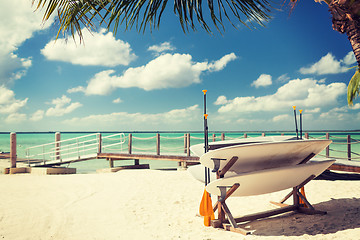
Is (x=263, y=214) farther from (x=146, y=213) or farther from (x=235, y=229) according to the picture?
(x=146, y=213)

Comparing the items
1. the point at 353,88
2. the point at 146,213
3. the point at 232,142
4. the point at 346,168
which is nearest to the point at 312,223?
the point at 232,142

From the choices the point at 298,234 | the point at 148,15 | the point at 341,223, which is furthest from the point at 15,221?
the point at 341,223

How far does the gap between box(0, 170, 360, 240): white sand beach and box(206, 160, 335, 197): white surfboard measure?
0.54 metres

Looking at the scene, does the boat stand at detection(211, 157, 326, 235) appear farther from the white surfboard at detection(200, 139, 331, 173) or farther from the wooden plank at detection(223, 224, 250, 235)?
the white surfboard at detection(200, 139, 331, 173)

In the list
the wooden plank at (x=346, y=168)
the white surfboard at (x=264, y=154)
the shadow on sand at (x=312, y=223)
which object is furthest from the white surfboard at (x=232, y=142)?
the wooden plank at (x=346, y=168)

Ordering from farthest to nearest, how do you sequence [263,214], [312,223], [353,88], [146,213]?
[353,88], [146,213], [263,214], [312,223]

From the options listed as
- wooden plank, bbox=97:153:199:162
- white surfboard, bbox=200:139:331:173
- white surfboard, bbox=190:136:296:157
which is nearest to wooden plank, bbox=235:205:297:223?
white surfboard, bbox=200:139:331:173

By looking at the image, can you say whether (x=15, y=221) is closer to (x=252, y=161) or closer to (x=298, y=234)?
(x=252, y=161)

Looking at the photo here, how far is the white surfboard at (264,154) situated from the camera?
3551mm

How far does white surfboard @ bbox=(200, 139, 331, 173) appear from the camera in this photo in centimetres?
355

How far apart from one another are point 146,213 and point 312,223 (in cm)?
285

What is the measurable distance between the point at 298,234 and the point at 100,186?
19.4 feet

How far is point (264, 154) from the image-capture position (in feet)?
12.2

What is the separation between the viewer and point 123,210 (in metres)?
5.37
